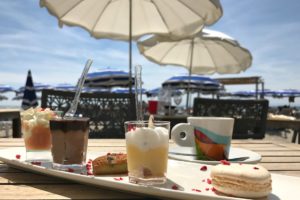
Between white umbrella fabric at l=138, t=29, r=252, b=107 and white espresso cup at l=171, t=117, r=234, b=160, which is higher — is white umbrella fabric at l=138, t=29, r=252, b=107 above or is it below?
above

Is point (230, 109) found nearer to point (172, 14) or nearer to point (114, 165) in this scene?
point (172, 14)

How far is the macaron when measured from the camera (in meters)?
0.71

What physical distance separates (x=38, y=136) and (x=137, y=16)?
10.9 ft

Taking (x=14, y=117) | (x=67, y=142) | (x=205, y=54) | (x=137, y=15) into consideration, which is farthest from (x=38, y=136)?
(x=205, y=54)

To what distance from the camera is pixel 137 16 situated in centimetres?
421

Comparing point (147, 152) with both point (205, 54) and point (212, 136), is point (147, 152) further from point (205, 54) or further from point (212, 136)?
point (205, 54)

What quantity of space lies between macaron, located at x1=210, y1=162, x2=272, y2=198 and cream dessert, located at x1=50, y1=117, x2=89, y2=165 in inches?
15.5

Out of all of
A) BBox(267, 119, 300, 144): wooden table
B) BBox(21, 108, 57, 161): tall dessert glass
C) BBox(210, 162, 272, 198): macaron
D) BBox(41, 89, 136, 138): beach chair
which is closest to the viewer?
BBox(210, 162, 272, 198): macaron

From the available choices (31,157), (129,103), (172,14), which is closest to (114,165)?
(31,157)

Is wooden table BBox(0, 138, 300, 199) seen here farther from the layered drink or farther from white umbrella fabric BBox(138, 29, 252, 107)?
white umbrella fabric BBox(138, 29, 252, 107)

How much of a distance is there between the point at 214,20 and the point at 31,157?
2853 millimetres

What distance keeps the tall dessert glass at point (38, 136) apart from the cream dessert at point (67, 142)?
0.08 meters

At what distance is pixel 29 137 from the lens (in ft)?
3.56

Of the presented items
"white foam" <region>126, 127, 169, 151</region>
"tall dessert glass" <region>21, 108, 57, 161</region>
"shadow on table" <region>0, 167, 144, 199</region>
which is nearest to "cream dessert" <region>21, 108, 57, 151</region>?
"tall dessert glass" <region>21, 108, 57, 161</region>
